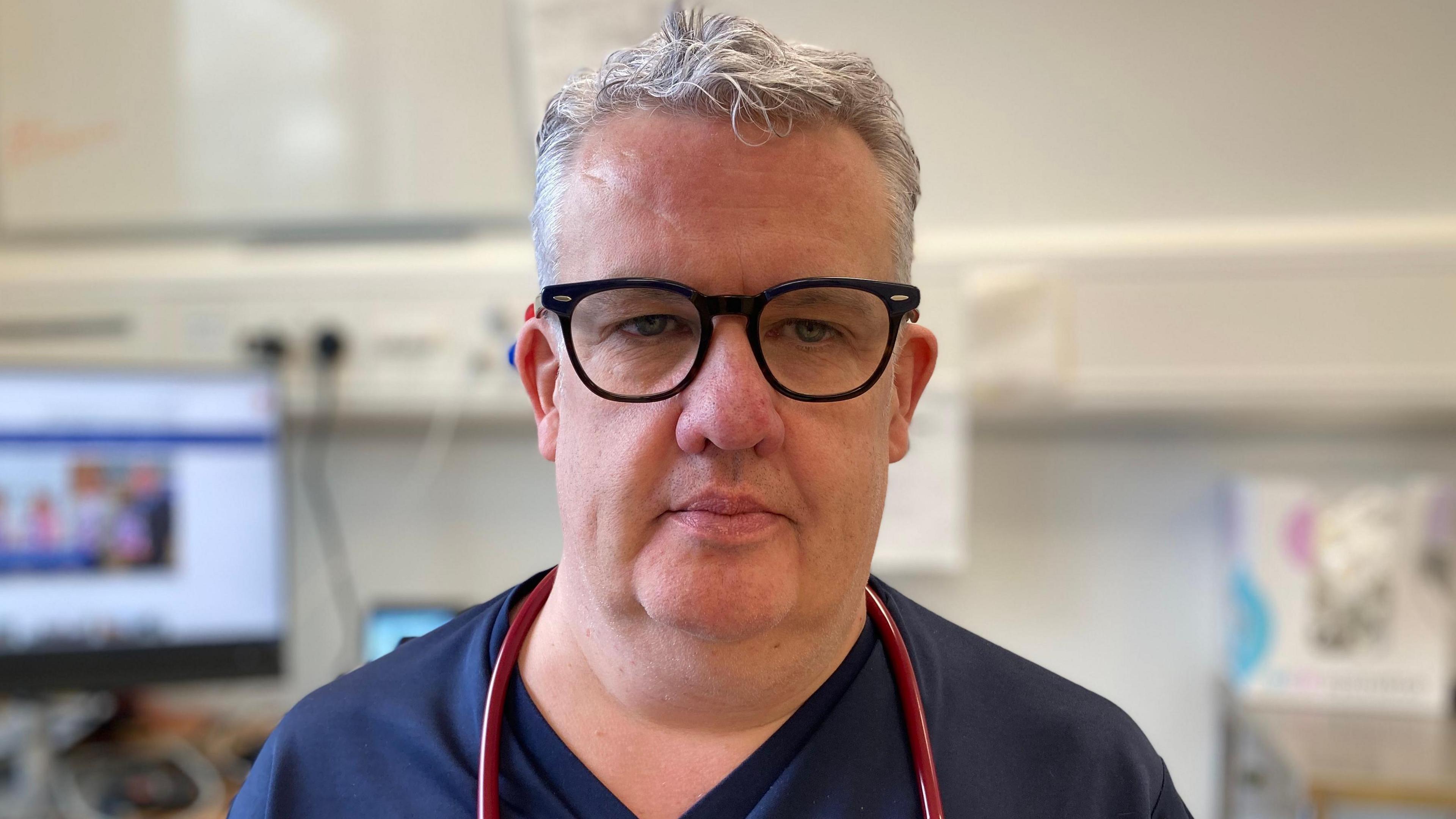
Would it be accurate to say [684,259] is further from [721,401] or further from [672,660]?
[672,660]

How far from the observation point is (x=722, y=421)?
67 centimetres

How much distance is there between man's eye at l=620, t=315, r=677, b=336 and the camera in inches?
28.4

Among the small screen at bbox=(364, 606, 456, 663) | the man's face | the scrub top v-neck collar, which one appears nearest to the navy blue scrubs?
the scrub top v-neck collar

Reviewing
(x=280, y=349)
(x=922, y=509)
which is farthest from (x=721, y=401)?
(x=280, y=349)

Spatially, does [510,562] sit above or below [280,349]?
below

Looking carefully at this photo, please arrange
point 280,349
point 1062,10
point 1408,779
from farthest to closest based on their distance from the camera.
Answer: point 280,349 < point 1062,10 < point 1408,779

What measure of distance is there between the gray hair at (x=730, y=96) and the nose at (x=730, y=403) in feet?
0.46

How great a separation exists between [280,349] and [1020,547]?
1.27 m

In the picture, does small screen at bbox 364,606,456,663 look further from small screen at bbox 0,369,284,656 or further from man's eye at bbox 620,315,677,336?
man's eye at bbox 620,315,677,336

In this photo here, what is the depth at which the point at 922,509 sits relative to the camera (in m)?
1.64

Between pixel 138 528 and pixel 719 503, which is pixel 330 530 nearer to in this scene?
pixel 138 528

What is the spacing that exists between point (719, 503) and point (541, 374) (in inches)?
9.0

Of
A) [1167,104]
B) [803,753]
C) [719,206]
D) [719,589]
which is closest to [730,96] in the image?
[719,206]

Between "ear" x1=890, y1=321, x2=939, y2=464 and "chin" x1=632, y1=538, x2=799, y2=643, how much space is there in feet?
0.57
